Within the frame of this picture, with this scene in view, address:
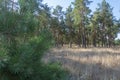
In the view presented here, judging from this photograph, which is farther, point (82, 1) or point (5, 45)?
point (82, 1)

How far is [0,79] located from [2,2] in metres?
0.95

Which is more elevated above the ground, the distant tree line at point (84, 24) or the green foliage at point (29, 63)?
the distant tree line at point (84, 24)

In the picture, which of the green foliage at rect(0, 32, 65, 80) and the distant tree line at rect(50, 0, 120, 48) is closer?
the green foliage at rect(0, 32, 65, 80)

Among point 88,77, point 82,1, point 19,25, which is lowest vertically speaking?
point 88,77

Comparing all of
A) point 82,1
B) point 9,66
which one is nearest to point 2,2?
point 9,66

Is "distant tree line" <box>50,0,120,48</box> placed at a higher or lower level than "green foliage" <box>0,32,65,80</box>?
higher

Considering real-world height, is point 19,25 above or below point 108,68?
above

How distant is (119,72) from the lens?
303 inches

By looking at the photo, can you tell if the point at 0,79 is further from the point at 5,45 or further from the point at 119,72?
the point at 119,72

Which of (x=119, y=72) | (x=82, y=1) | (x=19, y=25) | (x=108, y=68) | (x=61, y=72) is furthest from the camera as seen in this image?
(x=82, y=1)

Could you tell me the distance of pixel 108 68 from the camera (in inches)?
327

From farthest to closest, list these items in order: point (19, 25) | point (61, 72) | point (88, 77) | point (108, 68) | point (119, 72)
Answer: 1. point (108, 68)
2. point (119, 72)
3. point (88, 77)
4. point (61, 72)
5. point (19, 25)

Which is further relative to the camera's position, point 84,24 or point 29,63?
point 84,24

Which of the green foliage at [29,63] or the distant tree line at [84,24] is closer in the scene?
the green foliage at [29,63]
